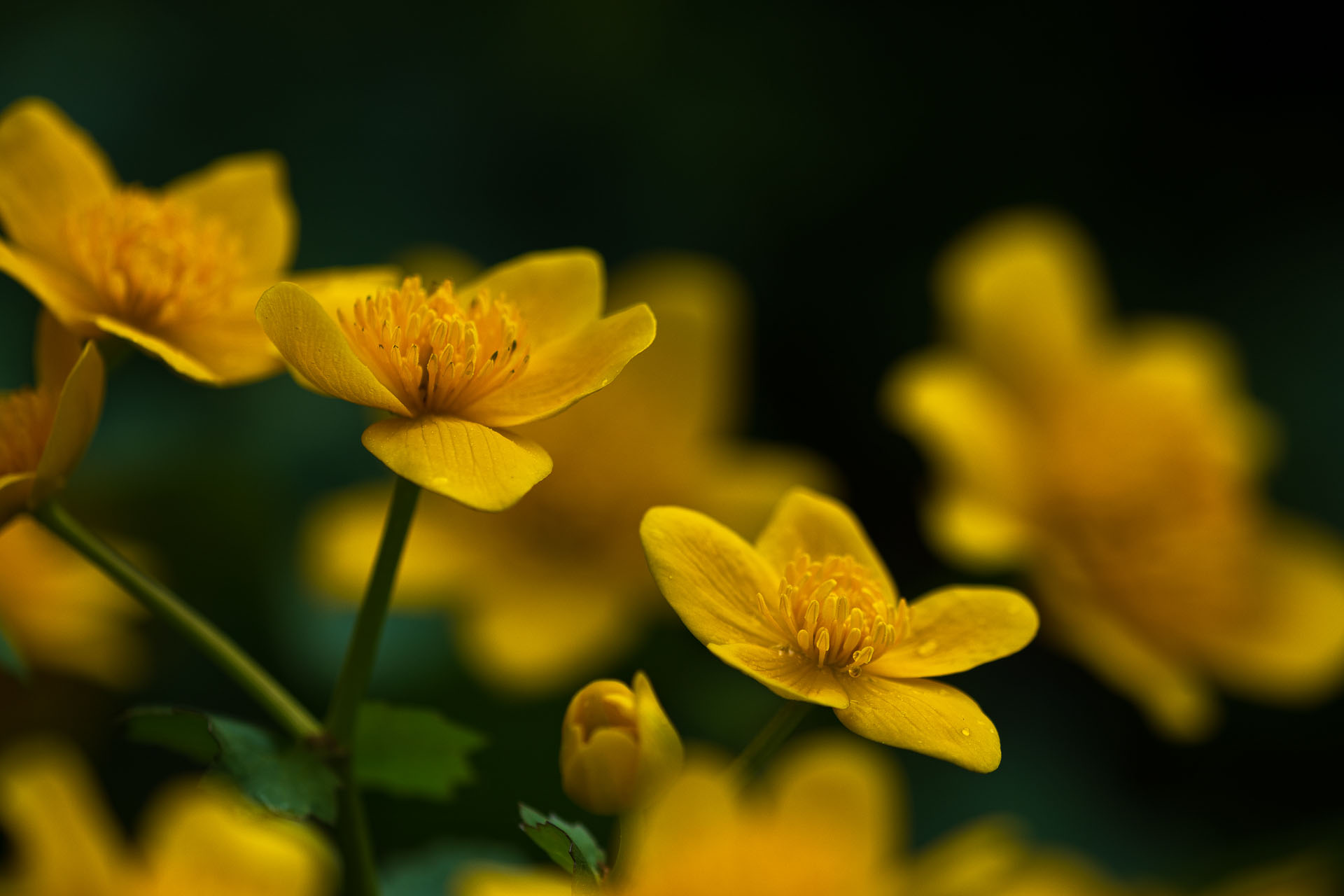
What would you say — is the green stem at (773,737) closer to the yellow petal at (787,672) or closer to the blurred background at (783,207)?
the yellow petal at (787,672)

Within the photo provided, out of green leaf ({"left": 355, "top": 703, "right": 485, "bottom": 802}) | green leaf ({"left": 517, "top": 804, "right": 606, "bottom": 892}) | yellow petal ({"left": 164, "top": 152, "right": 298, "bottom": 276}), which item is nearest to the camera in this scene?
green leaf ({"left": 517, "top": 804, "right": 606, "bottom": 892})

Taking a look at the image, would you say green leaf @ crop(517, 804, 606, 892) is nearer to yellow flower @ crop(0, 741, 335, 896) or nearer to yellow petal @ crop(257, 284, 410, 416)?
yellow petal @ crop(257, 284, 410, 416)

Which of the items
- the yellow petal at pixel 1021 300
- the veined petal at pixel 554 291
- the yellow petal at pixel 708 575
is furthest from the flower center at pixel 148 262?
the yellow petal at pixel 1021 300

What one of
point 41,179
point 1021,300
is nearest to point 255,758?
point 41,179

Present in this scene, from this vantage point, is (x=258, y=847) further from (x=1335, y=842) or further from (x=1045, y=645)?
(x=1045, y=645)

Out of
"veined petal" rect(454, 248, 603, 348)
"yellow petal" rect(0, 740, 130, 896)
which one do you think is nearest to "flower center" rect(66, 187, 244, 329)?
"veined petal" rect(454, 248, 603, 348)

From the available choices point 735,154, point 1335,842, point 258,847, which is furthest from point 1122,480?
point 258,847
